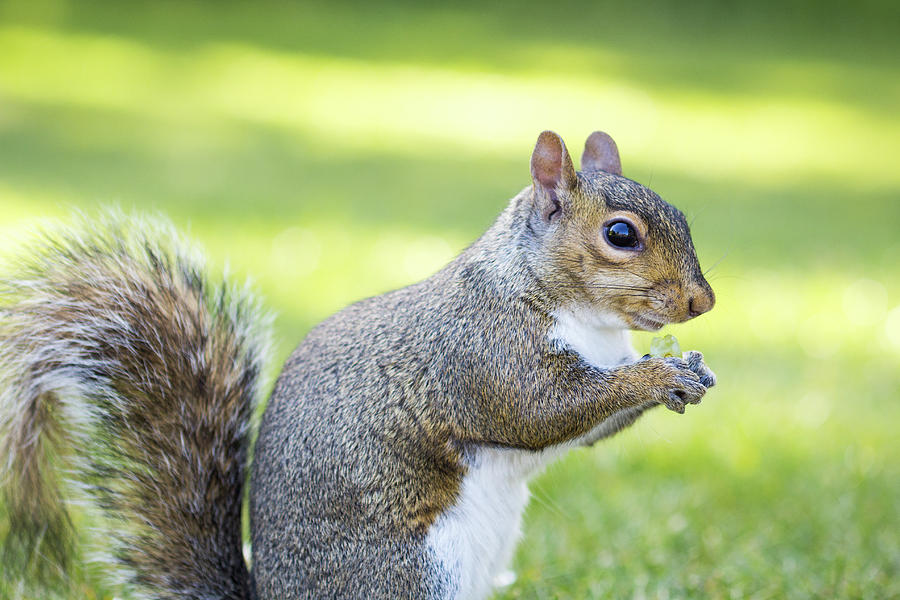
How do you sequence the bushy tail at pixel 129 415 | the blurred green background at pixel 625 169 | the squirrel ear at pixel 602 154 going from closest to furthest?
the bushy tail at pixel 129 415 < the squirrel ear at pixel 602 154 < the blurred green background at pixel 625 169

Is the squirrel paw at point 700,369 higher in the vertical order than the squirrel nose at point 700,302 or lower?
lower

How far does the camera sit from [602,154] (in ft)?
6.90

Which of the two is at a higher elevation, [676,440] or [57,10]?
[57,10]

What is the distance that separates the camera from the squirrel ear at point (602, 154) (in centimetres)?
210

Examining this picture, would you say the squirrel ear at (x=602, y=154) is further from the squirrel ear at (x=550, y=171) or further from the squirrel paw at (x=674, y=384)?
the squirrel paw at (x=674, y=384)

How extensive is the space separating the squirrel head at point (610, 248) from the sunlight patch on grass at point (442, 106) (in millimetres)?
5416

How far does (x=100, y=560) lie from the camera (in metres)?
1.97

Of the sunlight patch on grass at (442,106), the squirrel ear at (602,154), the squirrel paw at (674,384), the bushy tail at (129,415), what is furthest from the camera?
the sunlight patch on grass at (442,106)

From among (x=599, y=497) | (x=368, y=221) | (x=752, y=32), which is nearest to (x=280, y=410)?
(x=599, y=497)

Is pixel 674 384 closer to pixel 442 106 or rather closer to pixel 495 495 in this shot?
pixel 495 495

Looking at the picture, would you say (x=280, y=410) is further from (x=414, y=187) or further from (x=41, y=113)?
(x=41, y=113)

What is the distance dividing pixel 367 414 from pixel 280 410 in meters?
0.19

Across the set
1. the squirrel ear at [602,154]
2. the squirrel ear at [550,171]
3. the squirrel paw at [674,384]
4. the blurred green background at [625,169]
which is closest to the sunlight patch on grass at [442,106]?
the blurred green background at [625,169]

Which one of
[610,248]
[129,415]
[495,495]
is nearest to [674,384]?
[610,248]
